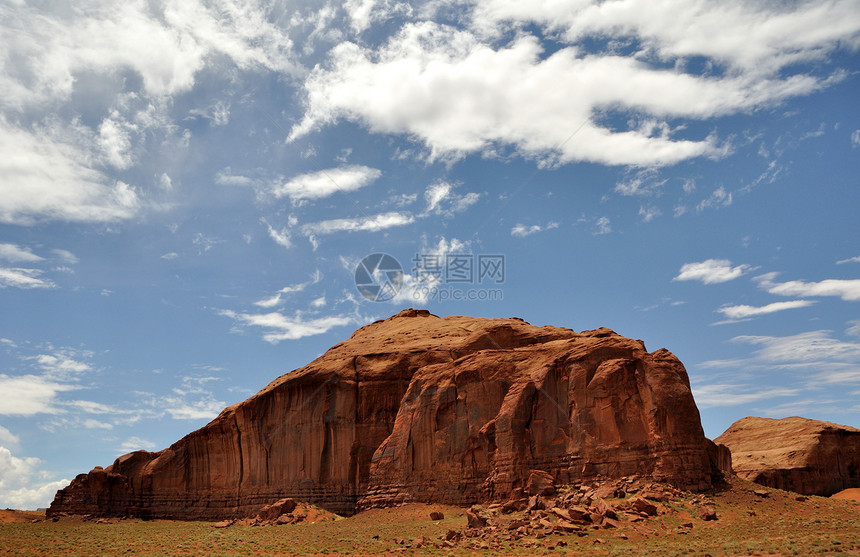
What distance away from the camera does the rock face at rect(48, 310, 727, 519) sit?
136 ft

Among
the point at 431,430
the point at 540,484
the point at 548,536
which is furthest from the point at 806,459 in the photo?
the point at 548,536

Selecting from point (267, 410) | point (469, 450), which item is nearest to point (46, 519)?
point (267, 410)

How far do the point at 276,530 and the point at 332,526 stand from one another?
4624mm

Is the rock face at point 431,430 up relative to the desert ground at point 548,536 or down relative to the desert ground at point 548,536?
up

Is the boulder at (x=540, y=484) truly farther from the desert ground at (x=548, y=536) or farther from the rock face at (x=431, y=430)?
the rock face at (x=431, y=430)

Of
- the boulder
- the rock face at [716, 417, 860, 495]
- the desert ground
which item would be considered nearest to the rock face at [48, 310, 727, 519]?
the boulder

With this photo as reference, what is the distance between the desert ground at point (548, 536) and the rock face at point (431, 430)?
2.75 meters

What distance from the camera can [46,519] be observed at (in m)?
74.5

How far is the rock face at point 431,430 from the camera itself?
41.5m

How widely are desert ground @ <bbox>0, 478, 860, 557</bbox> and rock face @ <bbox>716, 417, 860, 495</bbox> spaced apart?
39074mm

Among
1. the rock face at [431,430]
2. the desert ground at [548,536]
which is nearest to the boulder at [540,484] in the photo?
the desert ground at [548,536]

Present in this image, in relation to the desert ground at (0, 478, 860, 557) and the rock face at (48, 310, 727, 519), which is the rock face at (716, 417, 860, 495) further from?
the desert ground at (0, 478, 860, 557)

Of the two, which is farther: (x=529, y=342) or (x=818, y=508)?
(x=529, y=342)

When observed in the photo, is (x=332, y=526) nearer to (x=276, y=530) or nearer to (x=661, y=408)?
(x=276, y=530)
